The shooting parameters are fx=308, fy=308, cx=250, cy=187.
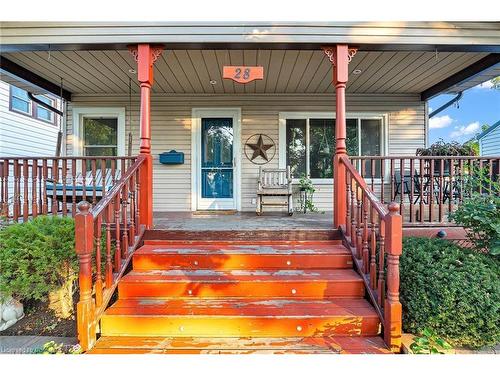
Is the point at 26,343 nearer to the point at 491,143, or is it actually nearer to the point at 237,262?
the point at 237,262

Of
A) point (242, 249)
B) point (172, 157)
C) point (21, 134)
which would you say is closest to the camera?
point (242, 249)

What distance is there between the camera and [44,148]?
A: 27.5 ft

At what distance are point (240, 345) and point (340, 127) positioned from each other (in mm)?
2539

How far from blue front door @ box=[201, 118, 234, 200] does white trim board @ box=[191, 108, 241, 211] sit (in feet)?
0.25

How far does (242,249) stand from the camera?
3146 mm

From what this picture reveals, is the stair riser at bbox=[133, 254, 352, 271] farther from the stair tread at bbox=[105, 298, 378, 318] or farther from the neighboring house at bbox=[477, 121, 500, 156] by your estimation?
the neighboring house at bbox=[477, 121, 500, 156]

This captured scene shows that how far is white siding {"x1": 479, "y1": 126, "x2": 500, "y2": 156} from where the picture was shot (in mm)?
9039

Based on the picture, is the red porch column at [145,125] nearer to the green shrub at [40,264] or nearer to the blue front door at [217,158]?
the green shrub at [40,264]

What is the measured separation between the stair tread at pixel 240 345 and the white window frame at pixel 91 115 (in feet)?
13.9

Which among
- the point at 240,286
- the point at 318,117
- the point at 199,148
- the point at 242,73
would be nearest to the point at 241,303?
the point at 240,286

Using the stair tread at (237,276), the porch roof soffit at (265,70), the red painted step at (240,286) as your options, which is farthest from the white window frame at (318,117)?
the red painted step at (240,286)

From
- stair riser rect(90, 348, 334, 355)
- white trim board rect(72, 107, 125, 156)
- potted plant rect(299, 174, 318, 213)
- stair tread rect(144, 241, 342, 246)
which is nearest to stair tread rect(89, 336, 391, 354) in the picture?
stair riser rect(90, 348, 334, 355)

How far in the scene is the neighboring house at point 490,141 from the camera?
355 inches

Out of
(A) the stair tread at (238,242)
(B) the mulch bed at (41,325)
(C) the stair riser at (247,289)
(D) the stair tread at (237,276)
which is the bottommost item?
(B) the mulch bed at (41,325)
